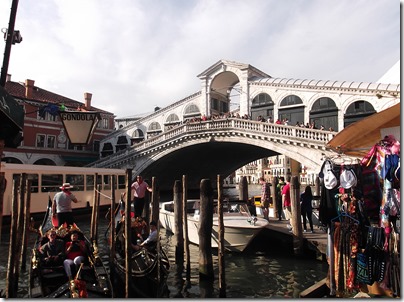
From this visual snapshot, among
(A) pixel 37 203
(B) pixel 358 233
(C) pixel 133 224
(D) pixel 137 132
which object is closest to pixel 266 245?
(C) pixel 133 224

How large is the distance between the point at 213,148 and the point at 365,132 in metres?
16.4

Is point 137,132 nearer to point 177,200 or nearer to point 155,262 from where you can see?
point 177,200

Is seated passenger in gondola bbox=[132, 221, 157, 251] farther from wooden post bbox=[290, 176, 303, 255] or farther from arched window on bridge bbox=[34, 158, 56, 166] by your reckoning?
arched window on bridge bbox=[34, 158, 56, 166]

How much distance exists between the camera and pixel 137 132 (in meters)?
25.2

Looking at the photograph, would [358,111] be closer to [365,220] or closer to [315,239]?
[315,239]

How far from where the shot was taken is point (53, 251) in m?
5.43

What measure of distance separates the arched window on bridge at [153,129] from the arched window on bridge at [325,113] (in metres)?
10.5

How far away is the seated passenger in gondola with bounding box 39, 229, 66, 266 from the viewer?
17.5 feet

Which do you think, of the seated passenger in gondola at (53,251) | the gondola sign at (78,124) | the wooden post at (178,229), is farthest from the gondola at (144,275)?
the gondola sign at (78,124)

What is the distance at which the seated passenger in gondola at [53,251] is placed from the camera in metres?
5.33

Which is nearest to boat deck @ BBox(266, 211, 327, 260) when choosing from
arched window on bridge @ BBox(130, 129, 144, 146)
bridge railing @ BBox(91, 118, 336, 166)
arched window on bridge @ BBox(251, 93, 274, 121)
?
bridge railing @ BBox(91, 118, 336, 166)

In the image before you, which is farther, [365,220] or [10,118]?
[365,220]

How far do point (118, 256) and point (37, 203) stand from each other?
5.97 meters

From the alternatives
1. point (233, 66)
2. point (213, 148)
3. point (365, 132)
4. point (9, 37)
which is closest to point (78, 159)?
point (213, 148)
